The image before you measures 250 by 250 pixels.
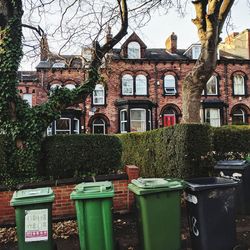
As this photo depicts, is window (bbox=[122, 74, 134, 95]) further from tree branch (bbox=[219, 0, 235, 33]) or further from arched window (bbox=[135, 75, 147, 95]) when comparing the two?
tree branch (bbox=[219, 0, 235, 33])

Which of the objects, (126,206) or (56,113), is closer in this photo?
(126,206)

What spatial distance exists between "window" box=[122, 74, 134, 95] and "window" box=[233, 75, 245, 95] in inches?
358

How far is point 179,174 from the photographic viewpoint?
6.88 meters

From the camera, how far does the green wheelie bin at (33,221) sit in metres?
3.98

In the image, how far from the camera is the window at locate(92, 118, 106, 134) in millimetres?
24203

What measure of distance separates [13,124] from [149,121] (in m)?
18.1

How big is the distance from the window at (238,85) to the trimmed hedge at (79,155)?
21.9m

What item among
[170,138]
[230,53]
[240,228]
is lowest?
[240,228]

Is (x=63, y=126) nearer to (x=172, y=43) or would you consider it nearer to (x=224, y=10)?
(x=172, y=43)

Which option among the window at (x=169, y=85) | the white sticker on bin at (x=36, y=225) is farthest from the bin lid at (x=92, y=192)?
the window at (x=169, y=85)

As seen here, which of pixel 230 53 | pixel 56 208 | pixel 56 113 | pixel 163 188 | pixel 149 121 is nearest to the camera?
pixel 163 188

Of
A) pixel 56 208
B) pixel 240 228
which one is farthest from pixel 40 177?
pixel 240 228

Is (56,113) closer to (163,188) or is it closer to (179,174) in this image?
(179,174)

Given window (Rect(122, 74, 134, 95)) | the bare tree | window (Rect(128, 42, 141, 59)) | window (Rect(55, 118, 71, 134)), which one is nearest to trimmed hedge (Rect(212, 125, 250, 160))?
the bare tree
